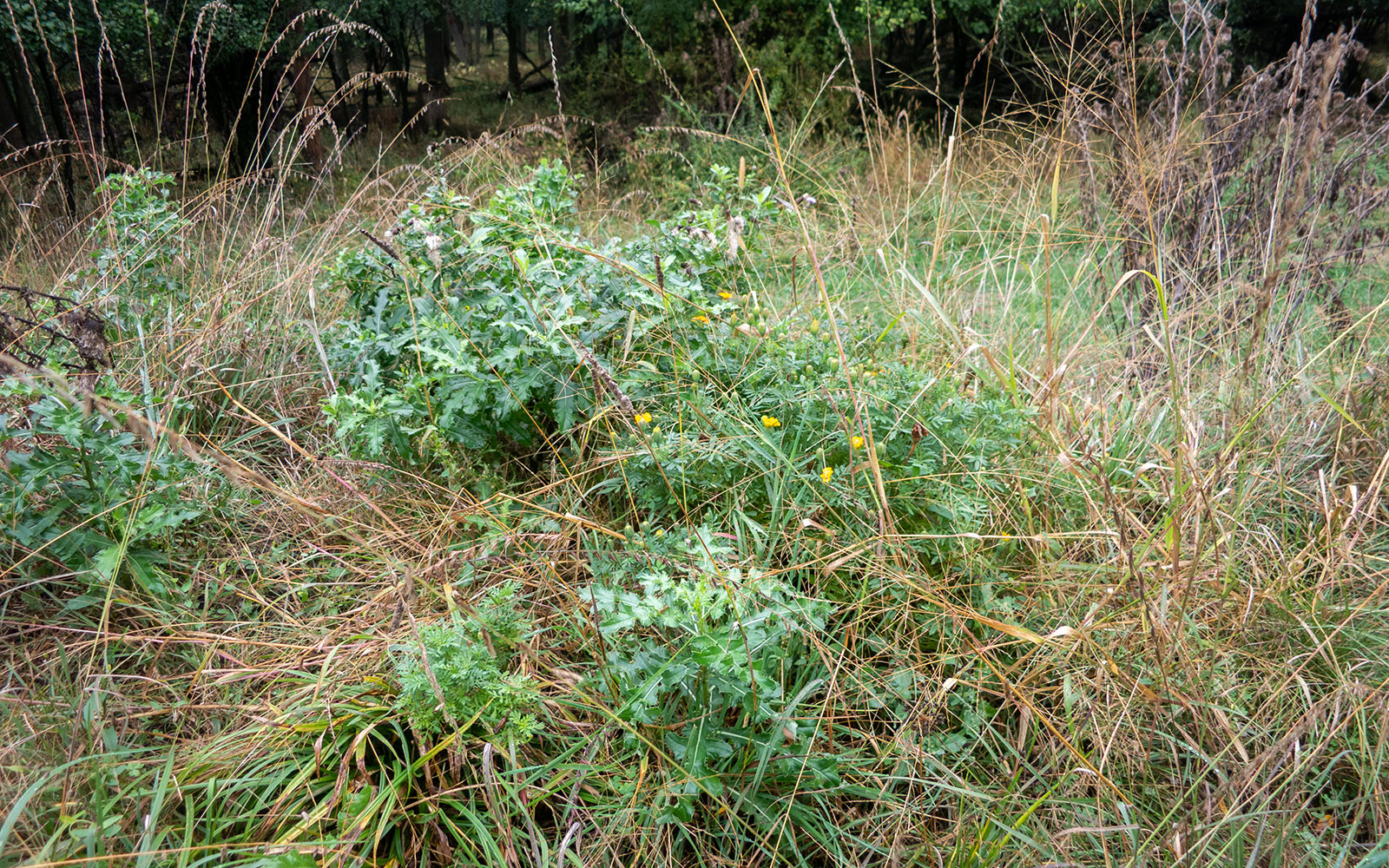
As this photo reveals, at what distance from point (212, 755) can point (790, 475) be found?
1.33 metres

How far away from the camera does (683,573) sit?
1.69 metres

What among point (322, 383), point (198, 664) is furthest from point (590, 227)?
point (198, 664)

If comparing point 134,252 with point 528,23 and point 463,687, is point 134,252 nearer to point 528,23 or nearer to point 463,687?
point 463,687

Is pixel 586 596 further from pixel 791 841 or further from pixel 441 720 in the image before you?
pixel 791 841

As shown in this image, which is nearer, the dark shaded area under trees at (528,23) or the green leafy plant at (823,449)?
the green leafy plant at (823,449)

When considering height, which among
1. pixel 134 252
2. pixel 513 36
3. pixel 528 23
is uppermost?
pixel 528 23

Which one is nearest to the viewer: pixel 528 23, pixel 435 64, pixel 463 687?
pixel 463 687

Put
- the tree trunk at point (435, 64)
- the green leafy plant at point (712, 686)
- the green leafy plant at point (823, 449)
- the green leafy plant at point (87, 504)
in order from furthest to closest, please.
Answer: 1. the tree trunk at point (435, 64)
2. the green leafy plant at point (823, 449)
3. the green leafy plant at point (87, 504)
4. the green leafy plant at point (712, 686)

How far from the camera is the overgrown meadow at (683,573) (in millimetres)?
1396

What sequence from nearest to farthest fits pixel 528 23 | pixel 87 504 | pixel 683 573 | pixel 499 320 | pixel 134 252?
pixel 683 573 → pixel 87 504 → pixel 499 320 → pixel 134 252 → pixel 528 23

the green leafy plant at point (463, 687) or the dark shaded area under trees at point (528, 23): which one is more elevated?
the dark shaded area under trees at point (528, 23)

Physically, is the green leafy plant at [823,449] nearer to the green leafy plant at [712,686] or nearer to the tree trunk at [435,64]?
the green leafy plant at [712,686]

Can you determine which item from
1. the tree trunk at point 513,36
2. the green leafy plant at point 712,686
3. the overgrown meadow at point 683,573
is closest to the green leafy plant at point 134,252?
the overgrown meadow at point 683,573

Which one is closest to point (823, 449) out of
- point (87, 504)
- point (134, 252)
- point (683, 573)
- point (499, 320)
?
point (683, 573)
